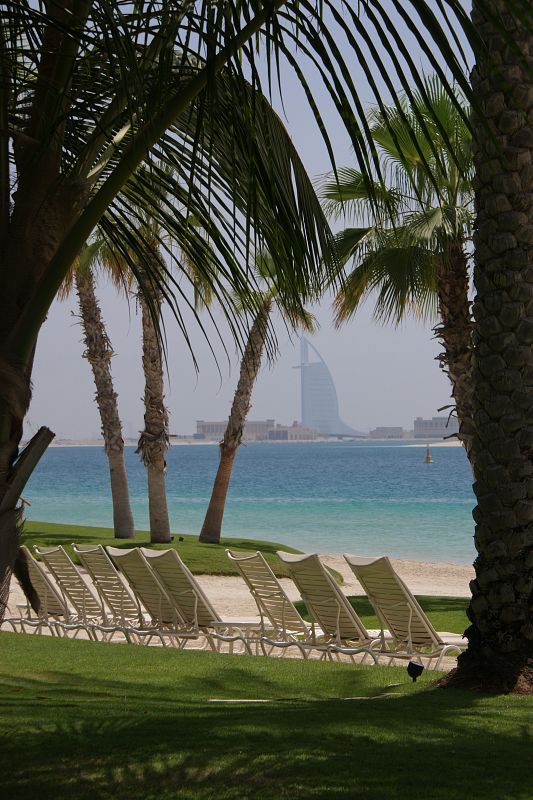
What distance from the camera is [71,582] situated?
1121 cm

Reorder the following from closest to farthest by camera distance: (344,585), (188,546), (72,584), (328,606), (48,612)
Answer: (328,606), (72,584), (48,612), (344,585), (188,546)

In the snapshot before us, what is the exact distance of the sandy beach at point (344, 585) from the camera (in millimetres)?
14891

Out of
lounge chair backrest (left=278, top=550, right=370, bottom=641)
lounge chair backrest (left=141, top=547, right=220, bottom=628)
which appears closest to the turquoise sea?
lounge chair backrest (left=141, top=547, right=220, bottom=628)

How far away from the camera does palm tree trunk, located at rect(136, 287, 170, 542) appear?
22.2 m

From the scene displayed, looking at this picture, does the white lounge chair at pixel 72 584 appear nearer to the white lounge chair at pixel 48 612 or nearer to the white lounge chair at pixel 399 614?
the white lounge chair at pixel 48 612

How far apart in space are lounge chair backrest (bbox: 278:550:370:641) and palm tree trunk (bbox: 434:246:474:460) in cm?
558

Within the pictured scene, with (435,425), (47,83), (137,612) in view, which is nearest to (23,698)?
(47,83)

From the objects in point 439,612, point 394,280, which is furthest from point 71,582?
point 394,280

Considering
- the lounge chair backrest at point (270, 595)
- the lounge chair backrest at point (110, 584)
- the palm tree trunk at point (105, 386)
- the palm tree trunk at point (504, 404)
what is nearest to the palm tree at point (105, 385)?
the palm tree trunk at point (105, 386)

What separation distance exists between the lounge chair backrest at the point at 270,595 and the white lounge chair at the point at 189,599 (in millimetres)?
230

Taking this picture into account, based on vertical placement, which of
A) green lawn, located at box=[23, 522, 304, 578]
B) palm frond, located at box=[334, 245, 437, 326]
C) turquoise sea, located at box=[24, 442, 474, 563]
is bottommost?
turquoise sea, located at box=[24, 442, 474, 563]

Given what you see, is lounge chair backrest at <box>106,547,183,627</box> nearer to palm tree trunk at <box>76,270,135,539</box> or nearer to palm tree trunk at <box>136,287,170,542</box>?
palm tree trunk at <box>136,287,170,542</box>

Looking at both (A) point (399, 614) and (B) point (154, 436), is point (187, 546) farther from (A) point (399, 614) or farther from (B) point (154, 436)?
(A) point (399, 614)

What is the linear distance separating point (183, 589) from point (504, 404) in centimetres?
428
